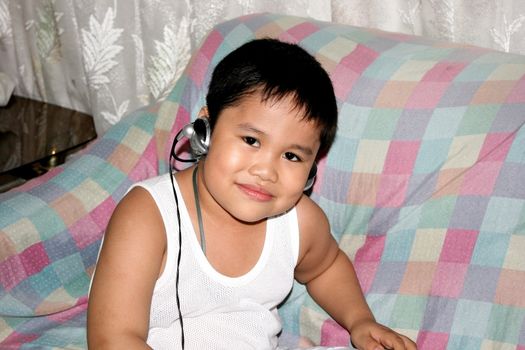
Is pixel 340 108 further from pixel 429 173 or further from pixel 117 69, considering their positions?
pixel 117 69

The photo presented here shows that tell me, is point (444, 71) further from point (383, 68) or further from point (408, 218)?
point (408, 218)

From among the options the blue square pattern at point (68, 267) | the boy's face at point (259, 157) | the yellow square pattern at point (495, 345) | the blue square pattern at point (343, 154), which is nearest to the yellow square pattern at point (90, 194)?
the blue square pattern at point (68, 267)

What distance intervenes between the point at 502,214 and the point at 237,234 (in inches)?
18.8

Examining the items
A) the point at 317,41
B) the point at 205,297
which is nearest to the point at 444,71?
the point at 317,41

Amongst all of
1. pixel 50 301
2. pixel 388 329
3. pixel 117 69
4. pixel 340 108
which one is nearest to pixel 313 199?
pixel 340 108

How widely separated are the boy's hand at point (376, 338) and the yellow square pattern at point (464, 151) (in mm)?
321

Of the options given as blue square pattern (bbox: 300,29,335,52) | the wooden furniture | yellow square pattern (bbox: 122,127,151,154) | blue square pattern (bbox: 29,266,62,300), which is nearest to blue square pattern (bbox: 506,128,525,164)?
blue square pattern (bbox: 300,29,335,52)

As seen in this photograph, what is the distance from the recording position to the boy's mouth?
1.32 meters

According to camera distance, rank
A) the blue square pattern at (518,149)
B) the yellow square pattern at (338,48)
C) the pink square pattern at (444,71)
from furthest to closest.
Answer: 1. the yellow square pattern at (338,48)
2. the pink square pattern at (444,71)
3. the blue square pattern at (518,149)

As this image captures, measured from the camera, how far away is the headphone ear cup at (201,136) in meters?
1.35

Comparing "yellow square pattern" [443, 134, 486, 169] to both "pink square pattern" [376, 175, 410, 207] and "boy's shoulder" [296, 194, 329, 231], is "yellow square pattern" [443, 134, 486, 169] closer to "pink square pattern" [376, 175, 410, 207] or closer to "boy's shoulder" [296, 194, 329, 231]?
"pink square pattern" [376, 175, 410, 207]

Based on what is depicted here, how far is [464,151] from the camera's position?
1.44m

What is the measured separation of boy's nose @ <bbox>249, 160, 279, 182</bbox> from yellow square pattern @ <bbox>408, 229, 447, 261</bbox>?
33cm

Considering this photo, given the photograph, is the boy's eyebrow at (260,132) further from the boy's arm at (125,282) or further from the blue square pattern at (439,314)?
the blue square pattern at (439,314)
